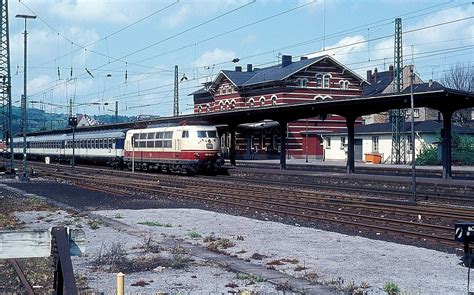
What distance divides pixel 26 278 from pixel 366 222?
33.8ft

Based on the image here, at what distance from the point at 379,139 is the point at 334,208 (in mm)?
41143

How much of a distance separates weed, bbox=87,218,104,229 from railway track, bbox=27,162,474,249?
5.28 meters

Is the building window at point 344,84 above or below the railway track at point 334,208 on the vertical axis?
above

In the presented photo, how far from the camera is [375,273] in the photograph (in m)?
10.2

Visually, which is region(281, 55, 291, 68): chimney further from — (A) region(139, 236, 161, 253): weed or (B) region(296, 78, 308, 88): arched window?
(A) region(139, 236, 161, 253): weed

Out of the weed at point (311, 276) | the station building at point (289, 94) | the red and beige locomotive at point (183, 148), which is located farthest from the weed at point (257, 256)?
the station building at point (289, 94)

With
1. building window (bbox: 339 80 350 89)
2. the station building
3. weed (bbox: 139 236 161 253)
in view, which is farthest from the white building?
weed (bbox: 139 236 161 253)

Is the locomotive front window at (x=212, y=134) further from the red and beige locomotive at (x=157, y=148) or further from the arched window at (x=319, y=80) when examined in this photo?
the arched window at (x=319, y=80)

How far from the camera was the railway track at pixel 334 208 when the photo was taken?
1573 centimetres

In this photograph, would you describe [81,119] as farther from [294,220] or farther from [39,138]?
[294,220]

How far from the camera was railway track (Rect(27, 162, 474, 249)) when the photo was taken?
619 inches

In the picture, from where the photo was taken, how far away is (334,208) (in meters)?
21.3

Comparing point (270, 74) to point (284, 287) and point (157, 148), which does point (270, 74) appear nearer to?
point (157, 148)

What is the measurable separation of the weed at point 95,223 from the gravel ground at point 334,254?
2.58ft
